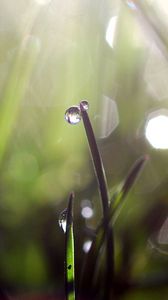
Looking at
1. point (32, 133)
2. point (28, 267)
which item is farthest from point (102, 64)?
point (28, 267)

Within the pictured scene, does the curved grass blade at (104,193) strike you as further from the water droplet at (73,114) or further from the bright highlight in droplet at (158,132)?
the bright highlight in droplet at (158,132)

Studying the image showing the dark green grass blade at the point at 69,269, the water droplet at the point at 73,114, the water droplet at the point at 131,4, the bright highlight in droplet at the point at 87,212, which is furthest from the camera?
the water droplet at the point at 131,4

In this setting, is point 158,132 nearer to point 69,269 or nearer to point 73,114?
point 73,114

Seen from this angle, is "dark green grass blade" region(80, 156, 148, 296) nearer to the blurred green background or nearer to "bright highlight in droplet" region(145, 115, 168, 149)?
the blurred green background

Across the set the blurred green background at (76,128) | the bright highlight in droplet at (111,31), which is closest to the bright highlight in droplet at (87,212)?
the blurred green background at (76,128)

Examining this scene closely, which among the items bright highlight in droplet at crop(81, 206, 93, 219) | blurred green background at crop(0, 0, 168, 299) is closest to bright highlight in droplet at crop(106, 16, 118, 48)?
blurred green background at crop(0, 0, 168, 299)

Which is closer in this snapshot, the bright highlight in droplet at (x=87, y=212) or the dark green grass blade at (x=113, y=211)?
the dark green grass blade at (x=113, y=211)

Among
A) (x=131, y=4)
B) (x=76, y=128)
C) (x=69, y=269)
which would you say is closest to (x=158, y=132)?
(x=76, y=128)

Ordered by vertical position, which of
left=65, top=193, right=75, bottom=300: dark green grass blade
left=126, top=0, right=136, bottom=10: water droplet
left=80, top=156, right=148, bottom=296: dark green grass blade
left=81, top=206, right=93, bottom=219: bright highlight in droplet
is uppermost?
left=126, top=0, right=136, bottom=10: water droplet
